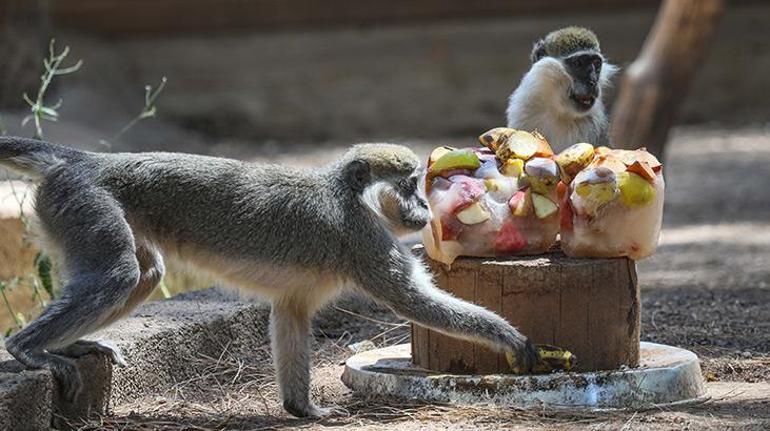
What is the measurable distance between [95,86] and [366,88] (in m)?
3.02

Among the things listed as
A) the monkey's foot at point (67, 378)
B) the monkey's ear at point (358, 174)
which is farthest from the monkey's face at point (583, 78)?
the monkey's foot at point (67, 378)

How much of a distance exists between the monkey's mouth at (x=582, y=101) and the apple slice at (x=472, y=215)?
1.78 meters

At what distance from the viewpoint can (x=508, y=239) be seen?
511 cm

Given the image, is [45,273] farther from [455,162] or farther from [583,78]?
[583,78]

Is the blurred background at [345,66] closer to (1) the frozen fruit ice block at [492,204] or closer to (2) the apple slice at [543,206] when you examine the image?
(1) the frozen fruit ice block at [492,204]

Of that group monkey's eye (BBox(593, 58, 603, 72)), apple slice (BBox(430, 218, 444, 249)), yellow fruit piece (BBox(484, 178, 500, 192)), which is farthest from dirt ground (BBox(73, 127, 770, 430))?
monkey's eye (BBox(593, 58, 603, 72))

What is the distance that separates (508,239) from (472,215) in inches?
6.8

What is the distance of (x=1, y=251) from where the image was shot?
24.8 feet

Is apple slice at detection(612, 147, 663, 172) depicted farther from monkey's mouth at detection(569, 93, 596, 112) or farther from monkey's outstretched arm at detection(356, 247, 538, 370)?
monkey's mouth at detection(569, 93, 596, 112)

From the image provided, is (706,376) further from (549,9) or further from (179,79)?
(179,79)

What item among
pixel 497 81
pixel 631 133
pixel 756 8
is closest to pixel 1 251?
pixel 631 133

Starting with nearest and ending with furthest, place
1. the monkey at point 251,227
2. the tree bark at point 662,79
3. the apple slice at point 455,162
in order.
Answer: the monkey at point 251,227 → the apple slice at point 455,162 → the tree bark at point 662,79

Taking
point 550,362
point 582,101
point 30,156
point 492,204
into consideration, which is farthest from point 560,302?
point 30,156

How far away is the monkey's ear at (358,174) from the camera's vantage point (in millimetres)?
5008
